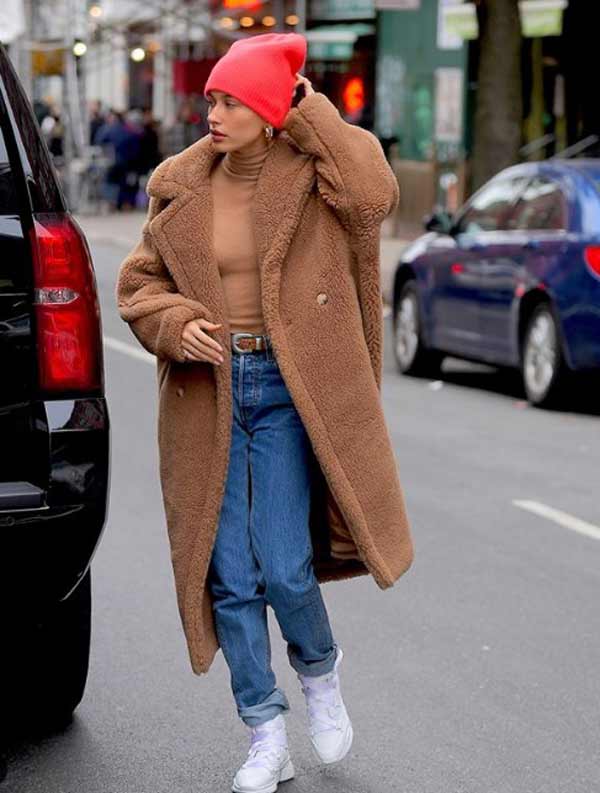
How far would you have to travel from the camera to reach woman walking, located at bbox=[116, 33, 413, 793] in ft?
14.9

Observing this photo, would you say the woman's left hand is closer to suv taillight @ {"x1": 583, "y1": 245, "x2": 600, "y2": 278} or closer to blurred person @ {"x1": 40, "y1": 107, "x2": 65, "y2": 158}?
suv taillight @ {"x1": 583, "y1": 245, "x2": 600, "y2": 278}

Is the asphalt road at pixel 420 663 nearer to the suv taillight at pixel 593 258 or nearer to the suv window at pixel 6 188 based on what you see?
the suv window at pixel 6 188

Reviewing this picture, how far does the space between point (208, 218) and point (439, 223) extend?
8.94 meters

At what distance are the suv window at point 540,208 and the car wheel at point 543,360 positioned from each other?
1.77 ft

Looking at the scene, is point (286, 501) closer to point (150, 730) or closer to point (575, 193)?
point (150, 730)

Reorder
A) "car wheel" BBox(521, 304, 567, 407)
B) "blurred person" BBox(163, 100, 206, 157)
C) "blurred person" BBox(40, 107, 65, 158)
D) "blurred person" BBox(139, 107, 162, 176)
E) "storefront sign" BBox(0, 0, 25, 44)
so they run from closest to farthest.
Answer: "car wheel" BBox(521, 304, 567, 407) → "storefront sign" BBox(0, 0, 25, 44) → "blurred person" BBox(139, 107, 162, 176) → "blurred person" BBox(40, 107, 65, 158) → "blurred person" BBox(163, 100, 206, 157)

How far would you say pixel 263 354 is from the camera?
4602mm

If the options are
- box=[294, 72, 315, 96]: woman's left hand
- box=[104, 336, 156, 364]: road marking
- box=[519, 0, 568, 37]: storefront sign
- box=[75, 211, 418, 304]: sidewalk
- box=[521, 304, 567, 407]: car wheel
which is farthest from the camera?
box=[75, 211, 418, 304]: sidewalk

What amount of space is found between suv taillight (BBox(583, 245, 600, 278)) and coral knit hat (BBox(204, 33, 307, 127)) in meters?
7.39

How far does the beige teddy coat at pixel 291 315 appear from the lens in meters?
4.54

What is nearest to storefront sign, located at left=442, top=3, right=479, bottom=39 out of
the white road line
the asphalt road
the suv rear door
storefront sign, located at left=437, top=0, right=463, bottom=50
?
storefront sign, located at left=437, top=0, right=463, bottom=50

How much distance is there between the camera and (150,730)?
5.29 meters

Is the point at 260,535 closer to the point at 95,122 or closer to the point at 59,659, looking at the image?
the point at 59,659

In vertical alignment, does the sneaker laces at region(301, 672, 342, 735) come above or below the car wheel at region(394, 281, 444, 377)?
above
